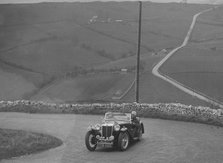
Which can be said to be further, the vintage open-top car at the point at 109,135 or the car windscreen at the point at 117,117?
the car windscreen at the point at 117,117

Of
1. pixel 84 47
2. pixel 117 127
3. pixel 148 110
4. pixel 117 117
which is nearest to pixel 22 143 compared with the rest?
pixel 117 127

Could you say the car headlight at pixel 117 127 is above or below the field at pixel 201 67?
below

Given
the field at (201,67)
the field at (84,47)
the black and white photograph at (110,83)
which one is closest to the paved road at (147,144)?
the black and white photograph at (110,83)

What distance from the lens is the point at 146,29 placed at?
12738cm

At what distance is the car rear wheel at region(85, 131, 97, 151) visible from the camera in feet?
84.6

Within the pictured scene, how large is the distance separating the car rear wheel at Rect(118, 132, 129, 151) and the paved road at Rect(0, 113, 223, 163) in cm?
32

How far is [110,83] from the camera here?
73375 millimetres

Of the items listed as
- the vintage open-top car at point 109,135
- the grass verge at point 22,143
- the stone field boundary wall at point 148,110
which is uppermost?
the stone field boundary wall at point 148,110

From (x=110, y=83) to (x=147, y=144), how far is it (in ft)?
150

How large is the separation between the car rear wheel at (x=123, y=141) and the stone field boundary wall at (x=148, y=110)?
11776mm

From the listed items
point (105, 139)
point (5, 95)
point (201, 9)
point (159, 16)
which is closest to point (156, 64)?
point (5, 95)

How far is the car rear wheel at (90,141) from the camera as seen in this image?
25.8 metres

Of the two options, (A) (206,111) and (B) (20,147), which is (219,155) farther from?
(A) (206,111)

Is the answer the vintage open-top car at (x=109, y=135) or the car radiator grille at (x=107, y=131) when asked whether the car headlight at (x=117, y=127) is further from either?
the car radiator grille at (x=107, y=131)
